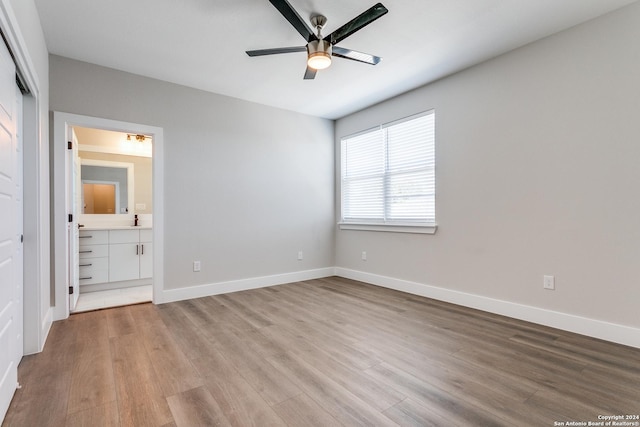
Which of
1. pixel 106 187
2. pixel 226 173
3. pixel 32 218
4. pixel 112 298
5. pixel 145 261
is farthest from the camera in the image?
pixel 106 187

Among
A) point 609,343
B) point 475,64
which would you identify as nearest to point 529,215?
point 609,343

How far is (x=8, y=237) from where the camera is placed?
5.46ft

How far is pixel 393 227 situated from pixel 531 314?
1.74m

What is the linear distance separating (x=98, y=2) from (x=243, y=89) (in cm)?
167

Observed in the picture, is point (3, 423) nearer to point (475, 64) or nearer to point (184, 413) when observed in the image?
point (184, 413)

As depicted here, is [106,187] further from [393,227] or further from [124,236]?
[393,227]

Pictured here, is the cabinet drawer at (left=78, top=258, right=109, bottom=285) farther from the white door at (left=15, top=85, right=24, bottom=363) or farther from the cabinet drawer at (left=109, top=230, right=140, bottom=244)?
the white door at (left=15, top=85, right=24, bottom=363)

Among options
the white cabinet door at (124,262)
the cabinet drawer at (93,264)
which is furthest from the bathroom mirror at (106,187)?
the cabinet drawer at (93,264)

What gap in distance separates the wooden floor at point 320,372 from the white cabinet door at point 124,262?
1249 mm

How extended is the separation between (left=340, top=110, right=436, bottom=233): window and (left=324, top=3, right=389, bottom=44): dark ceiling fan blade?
5.76 feet

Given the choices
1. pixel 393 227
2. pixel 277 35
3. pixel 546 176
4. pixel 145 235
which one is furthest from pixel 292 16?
pixel 145 235

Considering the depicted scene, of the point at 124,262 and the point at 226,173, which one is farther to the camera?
the point at 124,262

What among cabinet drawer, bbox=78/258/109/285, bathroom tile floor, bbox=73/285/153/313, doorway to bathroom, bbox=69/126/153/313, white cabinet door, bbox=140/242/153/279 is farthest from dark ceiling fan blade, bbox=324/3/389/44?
cabinet drawer, bbox=78/258/109/285

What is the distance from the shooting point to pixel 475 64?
3158 millimetres
